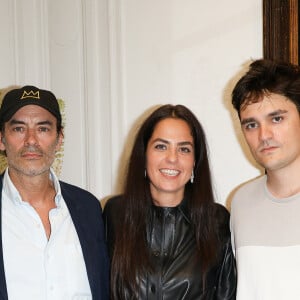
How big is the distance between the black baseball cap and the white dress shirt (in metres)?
0.27

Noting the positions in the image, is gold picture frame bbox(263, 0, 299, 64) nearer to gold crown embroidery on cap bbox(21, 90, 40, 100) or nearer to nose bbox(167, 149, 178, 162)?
nose bbox(167, 149, 178, 162)

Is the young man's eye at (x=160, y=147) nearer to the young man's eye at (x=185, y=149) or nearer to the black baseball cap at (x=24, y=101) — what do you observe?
the young man's eye at (x=185, y=149)

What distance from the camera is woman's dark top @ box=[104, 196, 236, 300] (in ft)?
6.50

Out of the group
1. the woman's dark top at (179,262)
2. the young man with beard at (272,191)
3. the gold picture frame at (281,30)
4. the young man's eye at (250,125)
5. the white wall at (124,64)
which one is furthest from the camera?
the white wall at (124,64)

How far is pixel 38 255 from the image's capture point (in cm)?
192

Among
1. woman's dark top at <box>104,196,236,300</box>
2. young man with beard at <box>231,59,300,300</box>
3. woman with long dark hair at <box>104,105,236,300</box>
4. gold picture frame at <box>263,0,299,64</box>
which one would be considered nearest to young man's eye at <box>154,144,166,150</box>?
woman with long dark hair at <box>104,105,236,300</box>

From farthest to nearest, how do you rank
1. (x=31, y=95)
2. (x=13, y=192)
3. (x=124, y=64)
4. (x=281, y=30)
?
(x=124, y=64) < (x=281, y=30) < (x=31, y=95) < (x=13, y=192)

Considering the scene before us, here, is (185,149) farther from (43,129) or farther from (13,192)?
(13,192)

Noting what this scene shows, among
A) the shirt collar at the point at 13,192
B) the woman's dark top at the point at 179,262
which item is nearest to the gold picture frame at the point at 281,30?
the woman's dark top at the point at 179,262

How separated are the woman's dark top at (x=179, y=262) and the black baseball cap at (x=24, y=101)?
58 centimetres

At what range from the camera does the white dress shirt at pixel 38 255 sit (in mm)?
1881

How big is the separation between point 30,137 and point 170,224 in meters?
0.69

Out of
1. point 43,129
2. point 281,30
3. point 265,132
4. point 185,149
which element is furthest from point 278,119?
point 43,129

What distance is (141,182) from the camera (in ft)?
7.12
